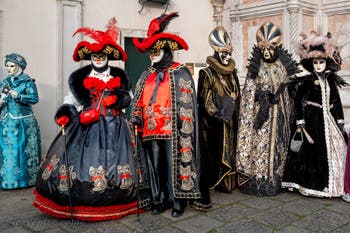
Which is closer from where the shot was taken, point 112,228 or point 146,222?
point 112,228

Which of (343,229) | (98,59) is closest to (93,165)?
(98,59)

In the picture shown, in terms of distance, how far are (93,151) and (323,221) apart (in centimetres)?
228

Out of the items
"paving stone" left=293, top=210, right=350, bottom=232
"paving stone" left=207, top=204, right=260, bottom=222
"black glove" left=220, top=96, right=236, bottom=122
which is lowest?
"paving stone" left=293, top=210, right=350, bottom=232

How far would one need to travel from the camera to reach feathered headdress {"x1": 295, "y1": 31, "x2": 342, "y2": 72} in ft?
15.1

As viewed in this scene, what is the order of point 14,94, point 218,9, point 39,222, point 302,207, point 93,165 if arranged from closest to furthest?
point 93,165 → point 39,222 → point 302,207 → point 14,94 → point 218,9

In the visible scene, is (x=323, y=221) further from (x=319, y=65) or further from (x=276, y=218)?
(x=319, y=65)

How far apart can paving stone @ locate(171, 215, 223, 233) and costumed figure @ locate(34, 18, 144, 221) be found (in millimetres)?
547

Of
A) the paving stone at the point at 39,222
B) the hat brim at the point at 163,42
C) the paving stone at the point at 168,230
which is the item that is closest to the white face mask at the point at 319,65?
the hat brim at the point at 163,42

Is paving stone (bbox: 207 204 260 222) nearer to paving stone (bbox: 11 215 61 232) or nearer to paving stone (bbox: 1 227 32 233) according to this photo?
paving stone (bbox: 11 215 61 232)

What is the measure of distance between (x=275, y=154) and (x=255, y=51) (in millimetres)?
1258

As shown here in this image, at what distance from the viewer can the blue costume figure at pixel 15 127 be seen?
5133mm

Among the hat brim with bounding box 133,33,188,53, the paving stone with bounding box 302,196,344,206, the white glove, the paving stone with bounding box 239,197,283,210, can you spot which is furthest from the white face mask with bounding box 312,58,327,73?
the white glove

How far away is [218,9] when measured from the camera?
336 inches

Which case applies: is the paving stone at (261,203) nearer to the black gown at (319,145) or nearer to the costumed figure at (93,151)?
the black gown at (319,145)
